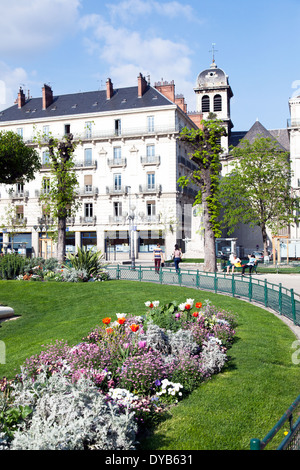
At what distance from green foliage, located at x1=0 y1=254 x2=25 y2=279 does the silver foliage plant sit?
1566 centimetres

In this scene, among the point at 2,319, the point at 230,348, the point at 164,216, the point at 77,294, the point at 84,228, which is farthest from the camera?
the point at 84,228

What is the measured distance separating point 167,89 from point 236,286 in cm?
3500

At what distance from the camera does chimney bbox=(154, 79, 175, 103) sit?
4559 centimetres

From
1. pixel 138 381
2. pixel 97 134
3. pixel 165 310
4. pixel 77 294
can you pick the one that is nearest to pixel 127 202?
pixel 97 134

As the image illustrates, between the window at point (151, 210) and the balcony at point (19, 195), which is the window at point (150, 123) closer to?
the window at point (151, 210)

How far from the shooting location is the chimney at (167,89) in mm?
45594

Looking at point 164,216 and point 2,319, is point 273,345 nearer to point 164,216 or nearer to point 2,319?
point 2,319

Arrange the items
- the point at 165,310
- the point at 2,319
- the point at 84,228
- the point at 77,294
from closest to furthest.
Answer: the point at 165,310
the point at 2,319
the point at 77,294
the point at 84,228

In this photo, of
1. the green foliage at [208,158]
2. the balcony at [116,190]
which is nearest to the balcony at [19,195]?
the balcony at [116,190]

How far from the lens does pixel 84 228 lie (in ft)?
148

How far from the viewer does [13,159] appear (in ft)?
87.4

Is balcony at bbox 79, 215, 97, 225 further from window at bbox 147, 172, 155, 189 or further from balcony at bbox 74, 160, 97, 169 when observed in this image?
window at bbox 147, 172, 155, 189

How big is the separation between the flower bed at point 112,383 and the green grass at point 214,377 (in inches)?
11.9

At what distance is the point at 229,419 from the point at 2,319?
952 cm
